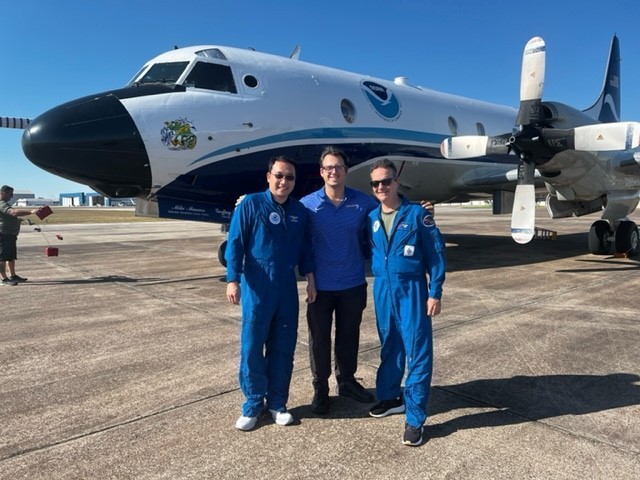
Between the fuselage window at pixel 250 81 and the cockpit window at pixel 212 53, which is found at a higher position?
the cockpit window at pixel 212 53

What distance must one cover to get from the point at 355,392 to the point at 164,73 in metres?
7.19

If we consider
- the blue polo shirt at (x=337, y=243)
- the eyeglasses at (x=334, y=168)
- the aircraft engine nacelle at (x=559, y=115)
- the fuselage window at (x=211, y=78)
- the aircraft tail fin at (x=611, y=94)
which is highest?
the aircraft tail fin at (x=611, y=94)

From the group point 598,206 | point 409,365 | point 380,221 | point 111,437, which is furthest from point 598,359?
point 598,206

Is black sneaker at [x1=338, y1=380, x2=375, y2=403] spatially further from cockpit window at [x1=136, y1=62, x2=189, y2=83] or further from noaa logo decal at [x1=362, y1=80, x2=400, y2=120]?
noaa logo decal at [x1=362, y1=80, x2=400, y2=120]

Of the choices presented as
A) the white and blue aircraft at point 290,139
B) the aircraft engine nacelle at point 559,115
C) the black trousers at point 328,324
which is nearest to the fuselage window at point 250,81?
the white and blue aircraft at point 290,139

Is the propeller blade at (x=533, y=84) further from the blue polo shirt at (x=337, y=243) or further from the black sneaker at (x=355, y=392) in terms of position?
the black sneaker at (x=355, y=392)

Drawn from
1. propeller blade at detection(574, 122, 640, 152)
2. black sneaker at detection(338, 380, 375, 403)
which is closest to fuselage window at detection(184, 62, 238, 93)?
black sneaker at detection(338, 380, 375, 403)

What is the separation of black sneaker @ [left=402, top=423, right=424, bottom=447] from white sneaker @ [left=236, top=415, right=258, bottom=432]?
1.05m

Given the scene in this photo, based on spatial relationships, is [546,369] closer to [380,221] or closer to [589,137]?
[380,221]

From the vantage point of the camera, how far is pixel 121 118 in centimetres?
743

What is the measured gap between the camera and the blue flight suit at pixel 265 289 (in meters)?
3.47

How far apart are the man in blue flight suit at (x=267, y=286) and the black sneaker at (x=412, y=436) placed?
2.76 feet

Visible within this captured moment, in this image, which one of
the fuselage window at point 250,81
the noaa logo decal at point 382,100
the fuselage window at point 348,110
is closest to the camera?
the fuselage window at point 250,81

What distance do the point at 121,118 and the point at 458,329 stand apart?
5876 mm
